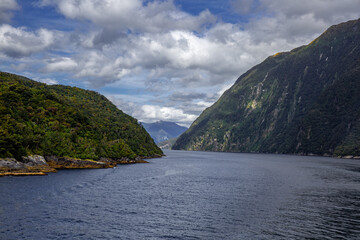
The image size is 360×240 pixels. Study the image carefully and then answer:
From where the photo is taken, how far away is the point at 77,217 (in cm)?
5534

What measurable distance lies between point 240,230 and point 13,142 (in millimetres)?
96073

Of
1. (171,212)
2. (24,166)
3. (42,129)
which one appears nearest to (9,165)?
(24,166)

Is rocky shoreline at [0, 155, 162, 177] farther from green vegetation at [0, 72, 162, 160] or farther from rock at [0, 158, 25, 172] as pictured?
green vegetation at [0, 72, 162, 160]

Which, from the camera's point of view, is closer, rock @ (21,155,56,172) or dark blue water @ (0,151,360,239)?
dark blue water @ (0,151,360,239)

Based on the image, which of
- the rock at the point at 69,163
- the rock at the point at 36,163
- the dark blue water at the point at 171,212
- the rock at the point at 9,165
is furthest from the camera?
→ the rock at the point at 69,163

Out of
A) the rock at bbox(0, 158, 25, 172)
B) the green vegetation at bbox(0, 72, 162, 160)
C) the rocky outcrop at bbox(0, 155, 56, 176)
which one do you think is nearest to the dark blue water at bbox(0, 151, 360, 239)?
the rocky outcrop at bbox(0, 155, 56, 176)

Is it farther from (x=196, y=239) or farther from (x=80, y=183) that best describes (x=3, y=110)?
(x=196, y=239)

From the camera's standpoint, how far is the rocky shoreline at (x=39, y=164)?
10494 cm

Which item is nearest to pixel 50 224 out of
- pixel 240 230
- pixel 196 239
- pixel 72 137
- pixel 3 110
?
pixel 196 239

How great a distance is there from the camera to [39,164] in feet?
394

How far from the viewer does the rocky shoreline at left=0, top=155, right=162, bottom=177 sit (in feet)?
344

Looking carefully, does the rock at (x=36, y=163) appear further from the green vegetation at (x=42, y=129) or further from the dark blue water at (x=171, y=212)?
the dark blue water at (x=171, y=212)

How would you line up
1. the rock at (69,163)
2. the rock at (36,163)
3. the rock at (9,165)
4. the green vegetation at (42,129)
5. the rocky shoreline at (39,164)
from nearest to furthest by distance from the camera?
the rock at (9,165)
the rocky shoreline at (39,164)
the rock at (36,163)
the green vegetation at (42,129)
the rock at (69,163)

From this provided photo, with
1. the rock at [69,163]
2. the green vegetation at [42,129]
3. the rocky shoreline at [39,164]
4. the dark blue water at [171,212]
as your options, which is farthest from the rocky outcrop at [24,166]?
the dark blue water at [171,212]
